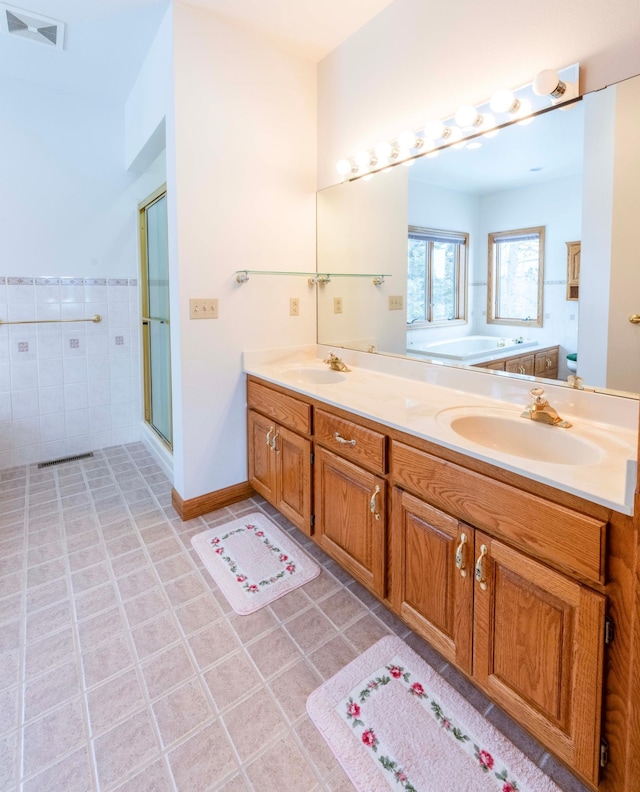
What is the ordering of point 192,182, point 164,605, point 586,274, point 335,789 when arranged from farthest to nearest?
point 192,182 < point 164,605 < point 586,274 < point 335,789

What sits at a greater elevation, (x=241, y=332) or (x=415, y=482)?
(x=241, y=332)

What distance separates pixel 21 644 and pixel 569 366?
2.13 meters

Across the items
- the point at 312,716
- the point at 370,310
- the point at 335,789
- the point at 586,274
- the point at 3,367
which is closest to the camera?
the point at 335,789

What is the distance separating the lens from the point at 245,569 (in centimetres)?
194

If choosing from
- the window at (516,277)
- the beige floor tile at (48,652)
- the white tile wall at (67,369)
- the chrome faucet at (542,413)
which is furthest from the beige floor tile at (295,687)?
the white tile wall at (67,369)

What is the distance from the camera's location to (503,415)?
1.48 meters

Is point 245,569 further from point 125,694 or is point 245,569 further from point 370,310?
point 370,310

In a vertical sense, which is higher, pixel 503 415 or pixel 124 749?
pixel 503 415

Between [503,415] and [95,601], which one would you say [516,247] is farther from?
[95,601]

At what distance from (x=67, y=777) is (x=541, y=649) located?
1228 millimetres

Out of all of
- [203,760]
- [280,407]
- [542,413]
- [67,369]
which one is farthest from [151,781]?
[67,369]

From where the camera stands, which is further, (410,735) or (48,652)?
(48,652)

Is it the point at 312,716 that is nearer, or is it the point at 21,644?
the point at 312,716

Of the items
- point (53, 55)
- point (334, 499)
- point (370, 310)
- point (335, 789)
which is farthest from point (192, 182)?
point (335, 789)
